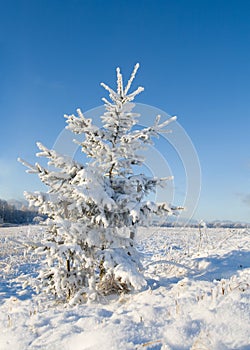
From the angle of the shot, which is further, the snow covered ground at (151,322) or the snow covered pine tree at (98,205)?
the snow covered pine tree at (98,205)

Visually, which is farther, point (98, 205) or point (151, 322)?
point (98, 205)

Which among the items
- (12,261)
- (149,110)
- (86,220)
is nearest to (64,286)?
(86,220)

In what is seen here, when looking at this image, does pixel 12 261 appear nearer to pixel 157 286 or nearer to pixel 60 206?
pixel 60 206

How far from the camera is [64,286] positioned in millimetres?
6312

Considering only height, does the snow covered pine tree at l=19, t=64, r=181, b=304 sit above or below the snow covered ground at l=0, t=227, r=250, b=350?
above

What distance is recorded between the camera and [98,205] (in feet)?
19.6

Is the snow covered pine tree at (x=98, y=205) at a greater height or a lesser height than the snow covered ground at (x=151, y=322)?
greater

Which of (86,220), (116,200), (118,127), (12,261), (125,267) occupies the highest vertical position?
(118,127)

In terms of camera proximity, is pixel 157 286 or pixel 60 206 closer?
pixel 157 286

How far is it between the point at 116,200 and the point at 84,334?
306 cm

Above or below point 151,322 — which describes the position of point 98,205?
above

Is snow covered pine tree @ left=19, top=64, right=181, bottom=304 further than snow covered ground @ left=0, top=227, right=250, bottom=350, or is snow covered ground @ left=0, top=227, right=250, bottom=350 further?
snow covered pine tree @ left=19, top=64, right=181, bottom=304

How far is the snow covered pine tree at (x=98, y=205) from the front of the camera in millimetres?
5977

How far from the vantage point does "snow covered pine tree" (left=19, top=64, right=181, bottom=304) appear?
5977 mm
